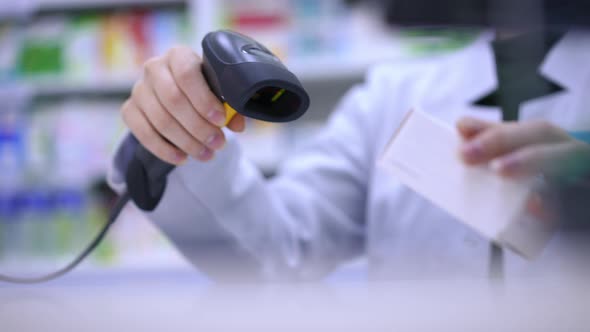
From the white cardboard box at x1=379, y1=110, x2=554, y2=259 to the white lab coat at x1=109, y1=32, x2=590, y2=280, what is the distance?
7 cm

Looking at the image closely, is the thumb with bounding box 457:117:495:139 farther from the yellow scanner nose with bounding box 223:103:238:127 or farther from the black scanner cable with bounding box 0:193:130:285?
the black scanner cable with bounding box 0:193:130:285

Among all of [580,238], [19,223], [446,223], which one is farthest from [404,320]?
[19,223]

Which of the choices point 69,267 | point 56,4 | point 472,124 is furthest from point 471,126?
point 56,4

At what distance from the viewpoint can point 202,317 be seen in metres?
0.22

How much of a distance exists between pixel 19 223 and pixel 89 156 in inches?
13.8

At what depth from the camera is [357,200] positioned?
2.96 ft

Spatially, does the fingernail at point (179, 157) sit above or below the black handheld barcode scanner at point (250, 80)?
below

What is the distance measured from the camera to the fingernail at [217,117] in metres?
0.39

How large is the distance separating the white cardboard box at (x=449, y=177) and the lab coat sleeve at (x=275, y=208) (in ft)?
0.78

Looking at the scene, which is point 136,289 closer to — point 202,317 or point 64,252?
point 202,317

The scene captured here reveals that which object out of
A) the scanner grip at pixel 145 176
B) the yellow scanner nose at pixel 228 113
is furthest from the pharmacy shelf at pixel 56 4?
the yellow scanner nose at pixel 228 113

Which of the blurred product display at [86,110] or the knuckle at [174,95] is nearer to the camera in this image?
the knuckle at [174,95]

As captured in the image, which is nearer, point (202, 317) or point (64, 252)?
point (202, 317)

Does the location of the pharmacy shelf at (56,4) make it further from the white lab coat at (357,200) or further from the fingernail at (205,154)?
the fingernail at (205,154)
